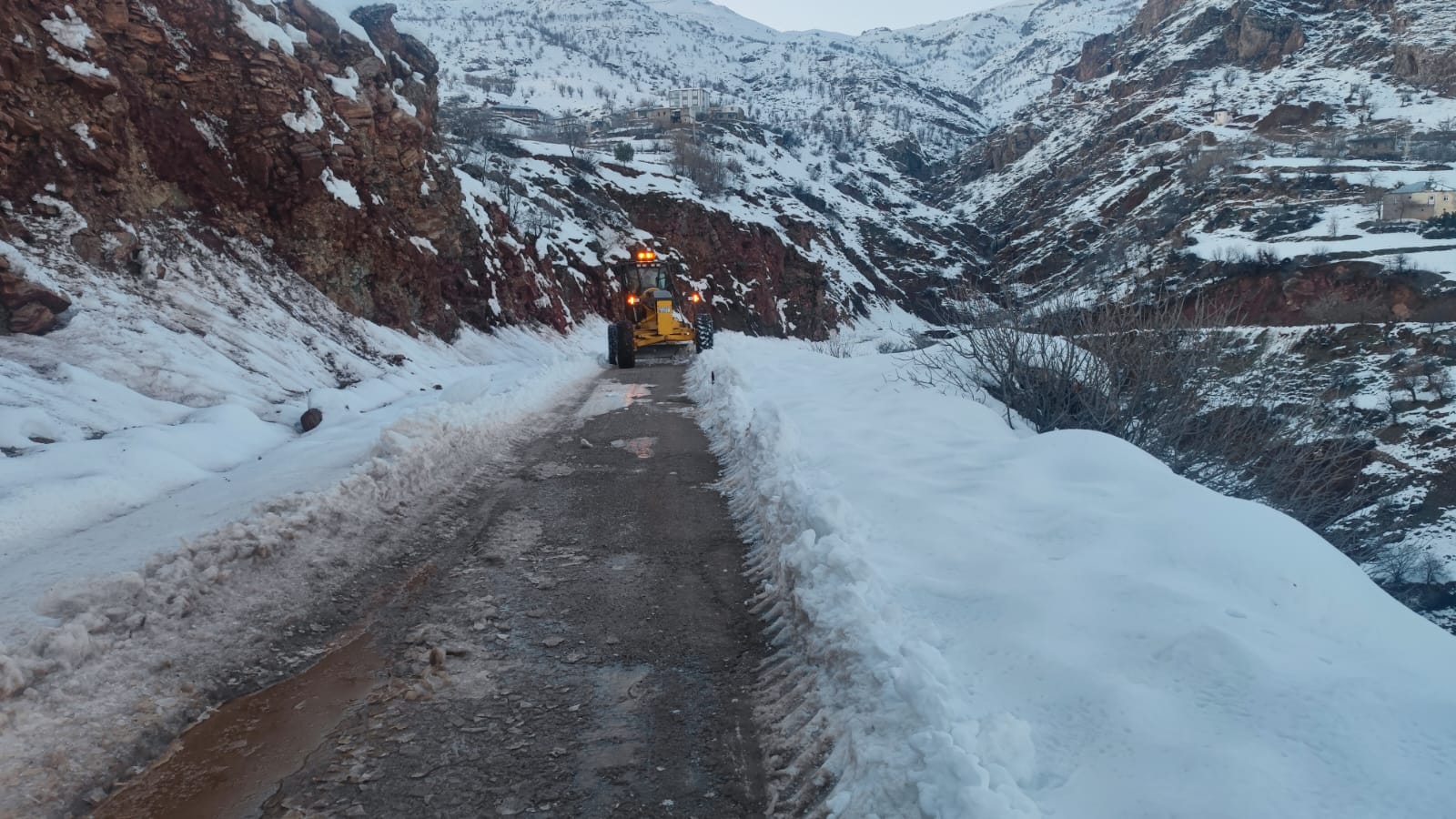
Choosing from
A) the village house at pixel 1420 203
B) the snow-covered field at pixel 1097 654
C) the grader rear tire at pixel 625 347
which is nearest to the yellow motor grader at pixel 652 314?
the grader rear tire at pixel 625 347

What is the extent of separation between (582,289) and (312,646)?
36.3 metres

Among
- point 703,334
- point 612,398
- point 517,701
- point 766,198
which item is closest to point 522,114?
point 766,198

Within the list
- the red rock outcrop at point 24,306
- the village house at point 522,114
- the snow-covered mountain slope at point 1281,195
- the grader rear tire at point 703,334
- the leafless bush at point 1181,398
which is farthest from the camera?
the village house at point 522,114

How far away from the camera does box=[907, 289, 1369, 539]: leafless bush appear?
919 centimetres

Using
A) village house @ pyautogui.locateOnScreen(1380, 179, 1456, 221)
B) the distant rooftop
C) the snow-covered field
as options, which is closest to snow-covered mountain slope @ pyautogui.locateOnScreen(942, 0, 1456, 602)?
village house @ pyautogui.locateOnScreen(1380, 179, 1456, 221)

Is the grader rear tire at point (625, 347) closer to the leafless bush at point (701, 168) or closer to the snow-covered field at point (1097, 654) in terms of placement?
the snow-covered field at point (1097, 654)

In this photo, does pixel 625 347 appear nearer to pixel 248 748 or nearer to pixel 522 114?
pixel 248 748

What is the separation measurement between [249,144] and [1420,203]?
72.6m

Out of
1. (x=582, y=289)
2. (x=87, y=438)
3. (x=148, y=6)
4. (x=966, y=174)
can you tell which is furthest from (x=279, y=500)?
(x=966, y=174)

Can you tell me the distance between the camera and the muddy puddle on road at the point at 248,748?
119 inches

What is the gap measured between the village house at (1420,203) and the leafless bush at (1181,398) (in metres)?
61.0

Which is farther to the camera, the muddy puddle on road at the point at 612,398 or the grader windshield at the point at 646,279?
the grader windshield at the point at 646,279

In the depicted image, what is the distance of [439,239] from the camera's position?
75.7 ft

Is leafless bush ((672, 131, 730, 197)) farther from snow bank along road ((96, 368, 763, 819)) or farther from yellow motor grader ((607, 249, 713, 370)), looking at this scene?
snow bank along road ((96, 368, 763, 819))
